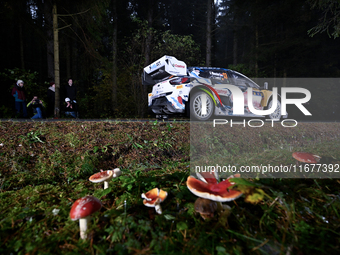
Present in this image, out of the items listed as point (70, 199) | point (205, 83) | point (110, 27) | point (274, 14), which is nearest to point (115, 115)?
point (110, 27)

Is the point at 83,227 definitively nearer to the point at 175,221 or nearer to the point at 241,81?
the point at 175,221

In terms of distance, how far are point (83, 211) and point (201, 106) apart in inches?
185

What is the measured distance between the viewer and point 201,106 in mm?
5289

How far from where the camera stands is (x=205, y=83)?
532 centimetres

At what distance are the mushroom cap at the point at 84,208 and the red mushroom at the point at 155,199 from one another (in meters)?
0.27

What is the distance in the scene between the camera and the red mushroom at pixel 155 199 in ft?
3.34

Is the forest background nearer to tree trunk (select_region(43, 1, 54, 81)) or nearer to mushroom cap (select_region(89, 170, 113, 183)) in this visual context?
tree trunk (select_region(43, 1, 54, 81))

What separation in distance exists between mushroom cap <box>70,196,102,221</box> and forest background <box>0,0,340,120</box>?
28.1 ft

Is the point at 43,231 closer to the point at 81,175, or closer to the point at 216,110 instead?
the point at 81,175

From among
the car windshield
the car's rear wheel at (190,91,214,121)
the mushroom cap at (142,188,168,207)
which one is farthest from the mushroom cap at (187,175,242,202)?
the car windshield

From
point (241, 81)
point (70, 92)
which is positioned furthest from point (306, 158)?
point (70, 92)

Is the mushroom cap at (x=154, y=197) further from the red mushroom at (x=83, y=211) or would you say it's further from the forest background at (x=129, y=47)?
the forest background at (x=129, y=47)

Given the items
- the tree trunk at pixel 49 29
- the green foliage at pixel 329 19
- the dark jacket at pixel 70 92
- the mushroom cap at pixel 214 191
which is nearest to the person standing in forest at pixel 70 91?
the dark jacket at pixel 70 92

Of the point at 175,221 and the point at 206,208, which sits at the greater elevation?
the point at 206,208
